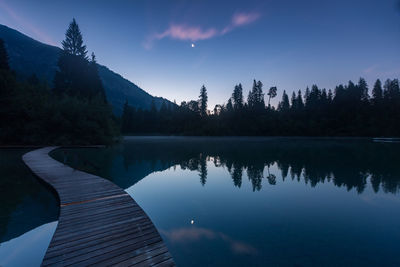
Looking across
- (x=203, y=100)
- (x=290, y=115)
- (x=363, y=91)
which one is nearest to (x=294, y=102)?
(x=290, y=115)

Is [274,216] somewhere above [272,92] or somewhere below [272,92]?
below

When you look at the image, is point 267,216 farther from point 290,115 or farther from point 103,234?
point 290,115

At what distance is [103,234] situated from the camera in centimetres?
339

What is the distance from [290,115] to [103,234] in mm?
70389

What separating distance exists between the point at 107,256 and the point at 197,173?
29.3 ft

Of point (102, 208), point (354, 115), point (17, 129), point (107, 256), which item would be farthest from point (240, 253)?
point (354, 115)

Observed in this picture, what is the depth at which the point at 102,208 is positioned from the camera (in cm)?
461

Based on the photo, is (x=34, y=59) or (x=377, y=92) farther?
(x=34, y=59)

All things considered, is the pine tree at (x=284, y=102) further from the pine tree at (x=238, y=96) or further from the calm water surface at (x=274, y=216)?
the calm water surface at (x=274, y=216)

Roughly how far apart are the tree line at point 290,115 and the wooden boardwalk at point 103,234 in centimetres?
5952

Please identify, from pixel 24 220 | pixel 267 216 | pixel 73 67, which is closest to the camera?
pixel 24 220

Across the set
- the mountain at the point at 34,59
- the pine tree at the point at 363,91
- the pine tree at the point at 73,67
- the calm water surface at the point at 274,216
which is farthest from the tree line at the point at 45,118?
the mountain at the point at 34,59

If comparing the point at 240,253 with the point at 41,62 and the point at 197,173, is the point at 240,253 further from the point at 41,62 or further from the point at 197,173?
the point at 41,62

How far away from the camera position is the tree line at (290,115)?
55.2 meters
